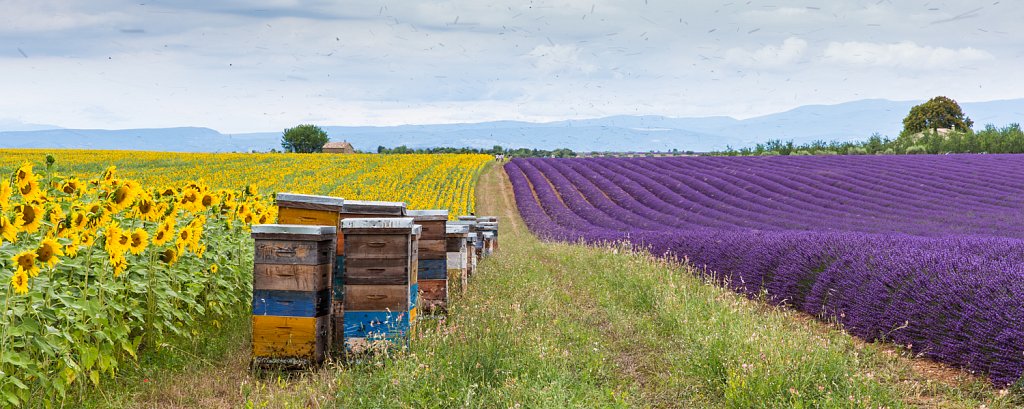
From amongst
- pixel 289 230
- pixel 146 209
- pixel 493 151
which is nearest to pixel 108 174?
pixel 146 209

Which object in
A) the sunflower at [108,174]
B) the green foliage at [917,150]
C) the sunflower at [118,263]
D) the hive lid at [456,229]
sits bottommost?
the hive lid at [456,229]

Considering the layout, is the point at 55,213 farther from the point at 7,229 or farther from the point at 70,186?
the point at 70,186

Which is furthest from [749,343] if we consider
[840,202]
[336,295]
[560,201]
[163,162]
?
[163,162]

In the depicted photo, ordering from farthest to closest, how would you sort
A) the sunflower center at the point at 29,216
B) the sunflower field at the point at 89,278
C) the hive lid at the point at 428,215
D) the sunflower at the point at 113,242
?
the hive lid at the point at 428,215 < the sunflower at the point at 113,242 < the sunflower center at the point at 29,216 < the sunflower field at the point at 89,278

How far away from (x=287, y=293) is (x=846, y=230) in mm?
13998

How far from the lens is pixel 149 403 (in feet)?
15.8

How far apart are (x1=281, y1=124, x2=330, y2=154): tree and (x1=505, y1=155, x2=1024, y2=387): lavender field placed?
57337mm

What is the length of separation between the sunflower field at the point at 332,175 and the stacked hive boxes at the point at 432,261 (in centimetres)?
1554

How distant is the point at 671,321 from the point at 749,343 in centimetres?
160

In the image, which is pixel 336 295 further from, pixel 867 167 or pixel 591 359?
pixel 867 167

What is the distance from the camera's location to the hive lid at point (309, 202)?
20.2 feet

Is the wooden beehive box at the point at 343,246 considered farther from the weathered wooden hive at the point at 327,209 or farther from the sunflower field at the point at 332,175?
the sunflower field at the point at 332,175

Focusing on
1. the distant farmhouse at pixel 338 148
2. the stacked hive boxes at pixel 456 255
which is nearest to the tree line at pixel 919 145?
the distant farmhouse at pixel 338 148

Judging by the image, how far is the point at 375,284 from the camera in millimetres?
5445
